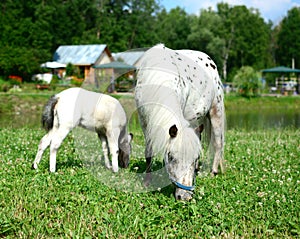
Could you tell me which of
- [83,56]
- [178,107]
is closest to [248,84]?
[83,56]

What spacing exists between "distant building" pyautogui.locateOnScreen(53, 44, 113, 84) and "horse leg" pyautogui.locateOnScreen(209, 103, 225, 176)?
141ft

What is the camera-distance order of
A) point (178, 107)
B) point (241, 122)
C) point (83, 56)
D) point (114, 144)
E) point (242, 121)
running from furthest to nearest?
point (83, 56) < point (242, 121) < point (241, 122) < point (114, 144) < point (178, 107)

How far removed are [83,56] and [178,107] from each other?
4848cm

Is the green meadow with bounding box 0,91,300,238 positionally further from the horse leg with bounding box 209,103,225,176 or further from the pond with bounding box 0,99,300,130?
the pond with bounding box 0,99,300,130

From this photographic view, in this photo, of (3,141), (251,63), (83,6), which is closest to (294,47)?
(251,63)

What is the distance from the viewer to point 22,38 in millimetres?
48219

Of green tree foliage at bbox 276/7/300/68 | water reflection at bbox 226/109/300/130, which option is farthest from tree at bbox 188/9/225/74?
water reflection at bbox 226/109/300/130

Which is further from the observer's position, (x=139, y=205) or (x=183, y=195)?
(x=139, y=205)

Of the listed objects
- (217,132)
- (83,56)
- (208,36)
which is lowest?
(217,132)

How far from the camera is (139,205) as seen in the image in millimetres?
5828

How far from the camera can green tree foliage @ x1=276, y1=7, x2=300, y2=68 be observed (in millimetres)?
72938

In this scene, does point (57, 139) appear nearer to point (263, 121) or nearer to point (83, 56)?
point (263, 121)

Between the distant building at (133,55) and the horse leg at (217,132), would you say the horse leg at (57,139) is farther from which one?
the horse leg at (217,132)

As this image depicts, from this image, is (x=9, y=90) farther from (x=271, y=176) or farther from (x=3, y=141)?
(x=271, y=176)
